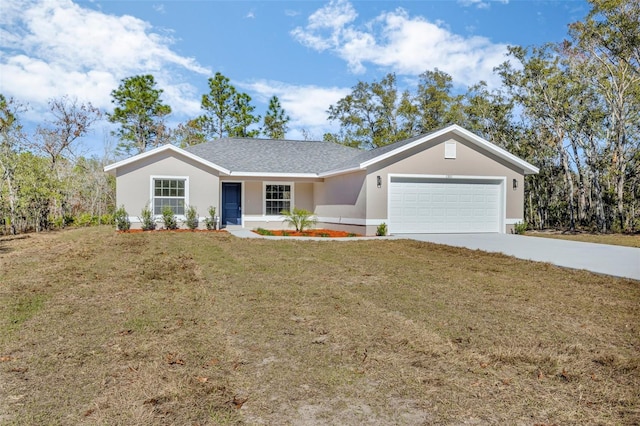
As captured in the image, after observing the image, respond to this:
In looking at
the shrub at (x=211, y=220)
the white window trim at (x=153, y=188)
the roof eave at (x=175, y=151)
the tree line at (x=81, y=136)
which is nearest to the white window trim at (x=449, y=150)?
the roof eave at (x=175, y=151)

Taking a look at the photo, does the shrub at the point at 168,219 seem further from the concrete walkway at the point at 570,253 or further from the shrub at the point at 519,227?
the shrub at the point at 519,227

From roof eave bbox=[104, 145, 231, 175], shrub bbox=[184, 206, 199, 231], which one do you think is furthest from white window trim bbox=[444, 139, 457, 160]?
shrub bbox=[184, 206, 199, 231]

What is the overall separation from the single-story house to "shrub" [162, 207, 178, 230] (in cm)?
45

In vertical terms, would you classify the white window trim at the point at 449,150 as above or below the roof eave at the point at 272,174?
above

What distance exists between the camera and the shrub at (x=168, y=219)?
16.4 m

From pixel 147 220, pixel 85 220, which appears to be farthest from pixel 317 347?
pixel 85 220

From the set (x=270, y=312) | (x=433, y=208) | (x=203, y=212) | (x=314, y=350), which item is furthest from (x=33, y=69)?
(x=314, y=350)

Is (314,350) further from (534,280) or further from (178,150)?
(178,150)

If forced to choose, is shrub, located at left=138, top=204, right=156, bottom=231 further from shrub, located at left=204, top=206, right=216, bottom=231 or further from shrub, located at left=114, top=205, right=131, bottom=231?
shrub, located at left=204, top=206, right=216, bottom=231

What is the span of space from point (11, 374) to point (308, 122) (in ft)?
112

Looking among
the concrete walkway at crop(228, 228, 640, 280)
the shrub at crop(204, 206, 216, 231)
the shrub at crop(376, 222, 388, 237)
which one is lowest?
the concrete walkway at crop(228, 228, 640, 280)

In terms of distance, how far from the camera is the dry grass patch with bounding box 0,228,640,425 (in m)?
2.69

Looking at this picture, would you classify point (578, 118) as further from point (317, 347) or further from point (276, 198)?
point (317, 347)

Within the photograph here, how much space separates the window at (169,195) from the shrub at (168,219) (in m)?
0.37
